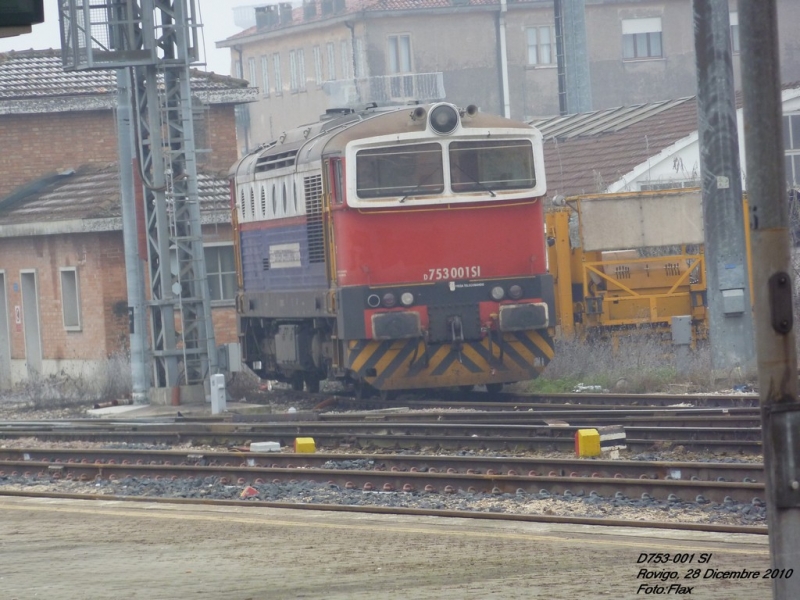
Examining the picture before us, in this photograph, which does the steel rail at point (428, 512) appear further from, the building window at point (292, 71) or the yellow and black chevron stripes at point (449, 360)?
the building window at point (292, 71)

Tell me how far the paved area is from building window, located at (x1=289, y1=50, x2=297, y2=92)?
54.1 metres

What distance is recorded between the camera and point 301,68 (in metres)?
62.3

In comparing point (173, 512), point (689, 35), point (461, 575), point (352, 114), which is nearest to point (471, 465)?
point (173, 512)

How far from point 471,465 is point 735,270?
27.5ft

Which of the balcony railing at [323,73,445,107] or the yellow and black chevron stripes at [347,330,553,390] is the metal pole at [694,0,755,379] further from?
the balcony railing at [323,73,445,107]

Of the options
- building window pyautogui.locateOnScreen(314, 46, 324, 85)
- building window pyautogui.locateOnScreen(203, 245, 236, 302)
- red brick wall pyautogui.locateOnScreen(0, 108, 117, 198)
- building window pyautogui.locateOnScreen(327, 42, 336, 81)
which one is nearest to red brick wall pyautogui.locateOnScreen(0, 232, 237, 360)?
building window pyautogui.locateOnScreen(203, 245, 236, 302)

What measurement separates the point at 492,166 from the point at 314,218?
2.37 metres

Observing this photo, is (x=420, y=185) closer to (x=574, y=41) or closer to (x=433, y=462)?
(x=433, y=462)

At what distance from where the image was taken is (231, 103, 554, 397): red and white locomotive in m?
17.1

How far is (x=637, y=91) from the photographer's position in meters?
58.1

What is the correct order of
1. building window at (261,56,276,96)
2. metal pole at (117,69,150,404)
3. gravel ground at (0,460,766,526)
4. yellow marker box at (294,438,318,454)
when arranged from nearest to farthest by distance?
gravel ground at (0,460,766,526), yellow marker box at (294,438,318,454), metal pole at (117,69,150,404), building window at (261,56,276,96)

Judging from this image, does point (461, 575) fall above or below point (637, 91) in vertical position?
below

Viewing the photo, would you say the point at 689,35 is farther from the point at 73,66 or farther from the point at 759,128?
the point at 759,128

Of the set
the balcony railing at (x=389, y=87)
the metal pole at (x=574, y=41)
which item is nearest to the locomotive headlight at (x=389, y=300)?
the metal pole at (x=574, y=41)
